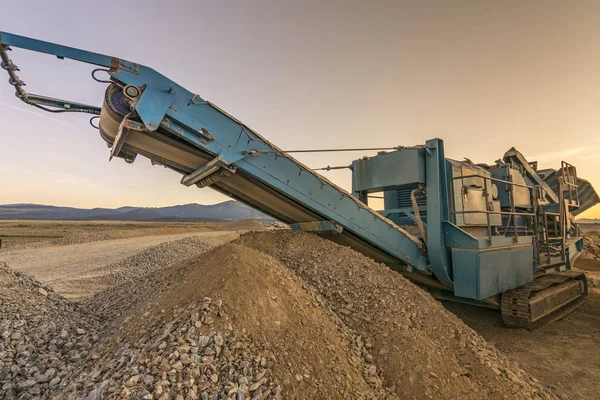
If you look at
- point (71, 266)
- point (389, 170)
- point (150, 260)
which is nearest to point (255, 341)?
point (389, 170)

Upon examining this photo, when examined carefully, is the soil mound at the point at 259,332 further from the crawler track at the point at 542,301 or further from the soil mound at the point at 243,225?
the soil mound at the point at 243,225

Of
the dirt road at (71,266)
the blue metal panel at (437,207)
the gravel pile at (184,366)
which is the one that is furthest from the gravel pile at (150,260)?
the blue metal panel at (437,207)

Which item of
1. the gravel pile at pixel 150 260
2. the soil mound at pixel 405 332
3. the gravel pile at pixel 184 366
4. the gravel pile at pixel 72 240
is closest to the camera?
the gravel pile at pixel 184 366

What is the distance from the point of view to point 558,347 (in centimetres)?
487

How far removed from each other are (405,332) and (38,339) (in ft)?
11.6

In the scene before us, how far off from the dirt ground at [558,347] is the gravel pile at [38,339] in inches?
197

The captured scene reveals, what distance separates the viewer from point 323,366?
96.6 inches

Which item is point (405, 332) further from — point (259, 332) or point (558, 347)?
point (558, 347)

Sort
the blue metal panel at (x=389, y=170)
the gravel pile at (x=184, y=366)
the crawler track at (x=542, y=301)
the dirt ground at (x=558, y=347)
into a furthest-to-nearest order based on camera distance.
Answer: the crawler track at (x=542, y=301)
the blue metal panel at (x=389, y=170)
the dirt ground at (x=558, y=347)
the gravel pile at (x=184, y=366)

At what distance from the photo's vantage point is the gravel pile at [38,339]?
7.93ft

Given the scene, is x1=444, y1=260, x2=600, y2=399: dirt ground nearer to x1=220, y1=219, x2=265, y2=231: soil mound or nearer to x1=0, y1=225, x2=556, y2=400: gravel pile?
x1=0, y1=225, x2=556, y2=400: gravel pile

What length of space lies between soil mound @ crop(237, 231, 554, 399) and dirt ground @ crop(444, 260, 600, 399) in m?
1.09

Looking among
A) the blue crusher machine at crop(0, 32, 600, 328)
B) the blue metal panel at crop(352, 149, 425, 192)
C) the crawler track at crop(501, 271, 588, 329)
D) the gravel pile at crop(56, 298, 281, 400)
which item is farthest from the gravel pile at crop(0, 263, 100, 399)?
the crawler track at crop(501, 271, 588, 329)

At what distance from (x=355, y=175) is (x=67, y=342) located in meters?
4.61
